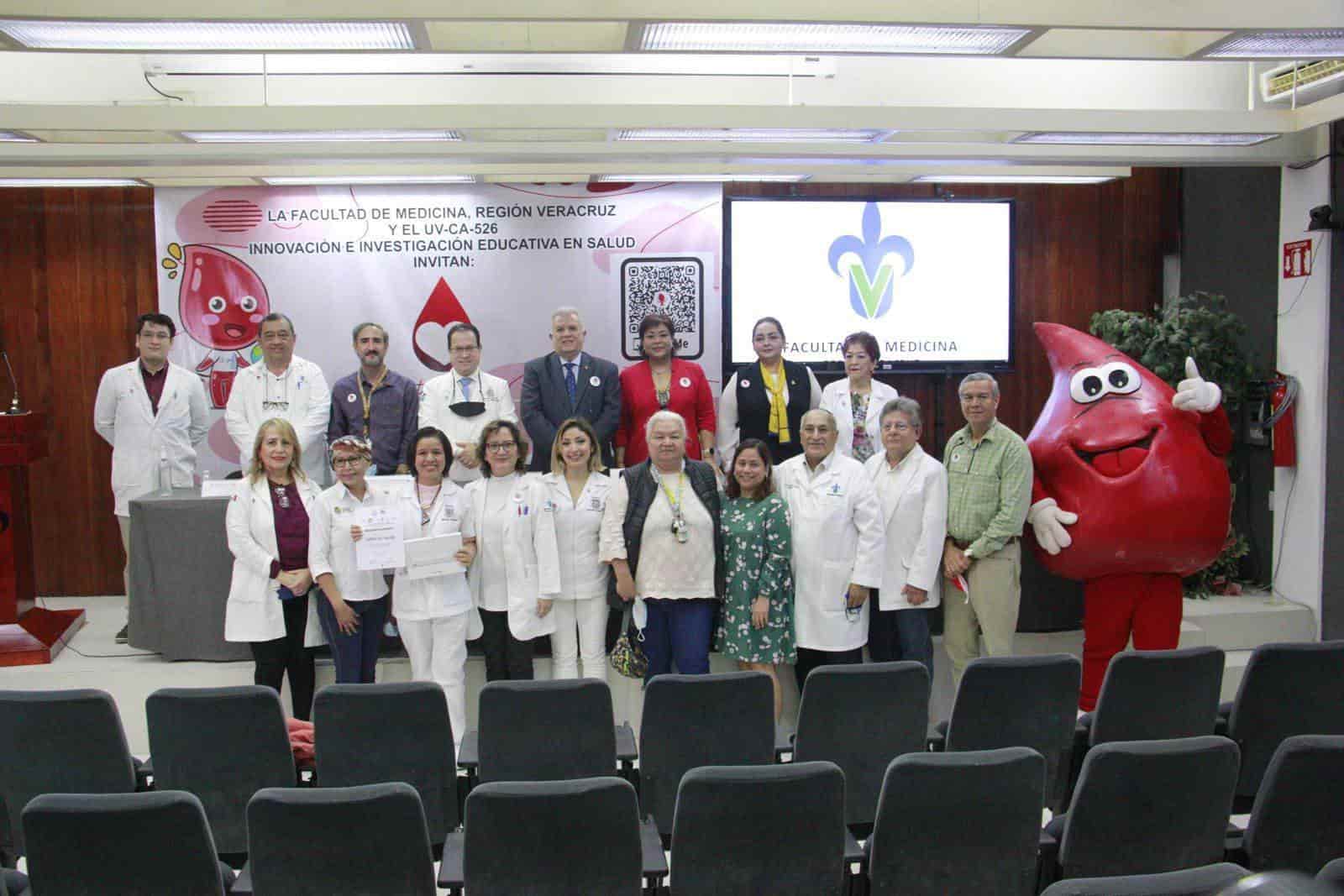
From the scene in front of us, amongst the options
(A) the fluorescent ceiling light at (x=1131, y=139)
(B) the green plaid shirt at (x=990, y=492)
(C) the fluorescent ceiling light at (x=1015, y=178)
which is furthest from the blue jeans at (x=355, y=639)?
(C) the fluorescent ceiling light at (x=1015, y=178)

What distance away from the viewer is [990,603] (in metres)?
5.21

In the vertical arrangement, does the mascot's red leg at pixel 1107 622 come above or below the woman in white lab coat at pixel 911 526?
below

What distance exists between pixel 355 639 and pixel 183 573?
1.28 meters

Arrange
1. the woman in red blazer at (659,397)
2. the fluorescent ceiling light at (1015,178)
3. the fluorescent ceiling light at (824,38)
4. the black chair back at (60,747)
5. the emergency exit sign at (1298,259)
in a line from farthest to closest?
the fluorescent ceiling light at (1015,178), the emergency exit sign at (1298,259), the woman in red blazer at (659,397), the fluorescent ceiling light at (824,38), the black chair back at (60,747)

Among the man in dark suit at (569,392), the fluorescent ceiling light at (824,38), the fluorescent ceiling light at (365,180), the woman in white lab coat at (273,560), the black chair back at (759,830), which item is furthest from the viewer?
the fluorescent ceiling light at (365,180)

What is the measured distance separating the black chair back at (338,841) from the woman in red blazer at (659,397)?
3.69 meters

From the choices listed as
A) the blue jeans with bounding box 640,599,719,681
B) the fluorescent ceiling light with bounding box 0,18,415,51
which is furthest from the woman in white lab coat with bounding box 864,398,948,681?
the fluorescent ceiling light with bounding box 0,18,415,51

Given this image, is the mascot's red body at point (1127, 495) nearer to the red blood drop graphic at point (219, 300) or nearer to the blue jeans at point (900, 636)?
the blue jeans at point (900, 636)

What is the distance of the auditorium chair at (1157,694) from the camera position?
3688 millimetres

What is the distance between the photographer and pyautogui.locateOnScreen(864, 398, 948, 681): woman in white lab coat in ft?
16.7

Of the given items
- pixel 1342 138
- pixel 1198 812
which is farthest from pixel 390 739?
pixel 1342 138

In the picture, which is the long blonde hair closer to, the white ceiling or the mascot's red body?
the white ceiling

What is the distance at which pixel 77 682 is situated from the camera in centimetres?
575

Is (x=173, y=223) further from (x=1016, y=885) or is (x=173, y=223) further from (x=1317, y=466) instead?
(x=1317, y=466)
